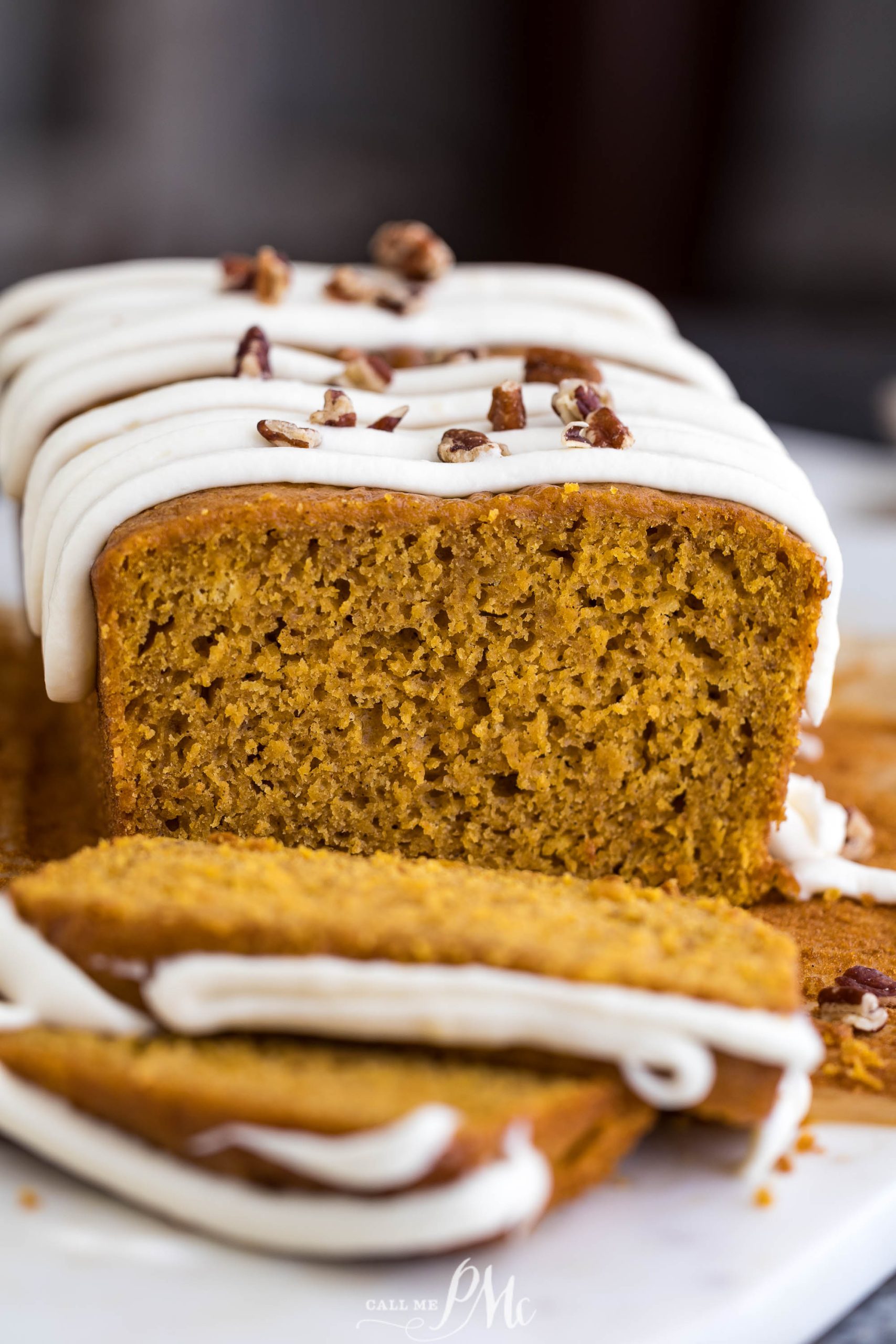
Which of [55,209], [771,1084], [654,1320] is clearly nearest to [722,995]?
[771,1084]

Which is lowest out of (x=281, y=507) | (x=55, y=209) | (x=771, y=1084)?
(x=55, y=209)

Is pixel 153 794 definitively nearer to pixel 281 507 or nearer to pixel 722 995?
pixel 281 507

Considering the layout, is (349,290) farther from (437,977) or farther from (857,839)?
(437,977)

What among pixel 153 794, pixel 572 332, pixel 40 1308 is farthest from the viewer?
pixel 572 332

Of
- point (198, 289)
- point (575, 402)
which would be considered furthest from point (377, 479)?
point (198, 289)

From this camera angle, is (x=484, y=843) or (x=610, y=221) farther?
(x=610, y=221)

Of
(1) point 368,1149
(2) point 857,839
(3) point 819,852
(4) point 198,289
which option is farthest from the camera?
(4) point 198,289
